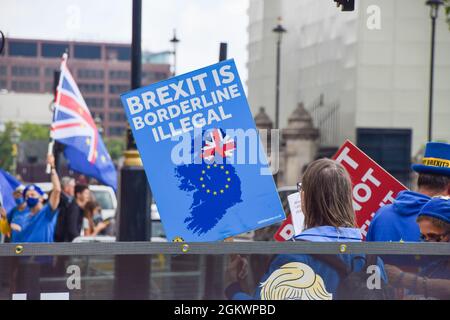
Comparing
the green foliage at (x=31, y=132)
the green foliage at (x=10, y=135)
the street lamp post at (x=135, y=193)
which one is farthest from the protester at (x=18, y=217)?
the green foliage at (x=31, y=132)

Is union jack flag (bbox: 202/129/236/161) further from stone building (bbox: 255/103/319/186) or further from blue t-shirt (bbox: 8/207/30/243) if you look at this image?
stone building (bbox: 255/103/319/186)

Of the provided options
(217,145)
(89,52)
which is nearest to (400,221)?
(217,145)

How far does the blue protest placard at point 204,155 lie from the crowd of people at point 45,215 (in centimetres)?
528

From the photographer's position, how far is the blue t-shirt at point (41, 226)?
11422 mm

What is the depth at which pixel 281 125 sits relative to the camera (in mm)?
54469

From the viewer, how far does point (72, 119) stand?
14.7 meters

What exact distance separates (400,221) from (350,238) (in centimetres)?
67

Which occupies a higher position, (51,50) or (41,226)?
(51,50)

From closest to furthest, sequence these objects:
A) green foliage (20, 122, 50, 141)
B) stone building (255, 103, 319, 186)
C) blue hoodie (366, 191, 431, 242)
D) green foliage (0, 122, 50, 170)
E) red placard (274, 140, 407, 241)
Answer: blue hoodie (366, 191, 431, 242) → red placard (274, 140, 407, 241) → stone building (255, 103, 319, 186) → green foliage (0, 122, 50, 170) → green foliage (20, 122, 50, 141)

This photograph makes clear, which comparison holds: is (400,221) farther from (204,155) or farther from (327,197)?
(204,155)

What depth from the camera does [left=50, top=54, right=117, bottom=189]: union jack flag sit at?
14.6 m

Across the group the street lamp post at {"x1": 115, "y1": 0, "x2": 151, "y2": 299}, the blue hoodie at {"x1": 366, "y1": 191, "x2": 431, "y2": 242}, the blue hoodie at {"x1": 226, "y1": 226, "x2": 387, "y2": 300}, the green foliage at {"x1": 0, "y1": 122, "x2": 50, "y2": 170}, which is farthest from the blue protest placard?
the green foliage at {"x1": 0, "y1": 122, "x2": 50, "y2": 170}

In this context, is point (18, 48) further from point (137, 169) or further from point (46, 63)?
point (137, 169)
